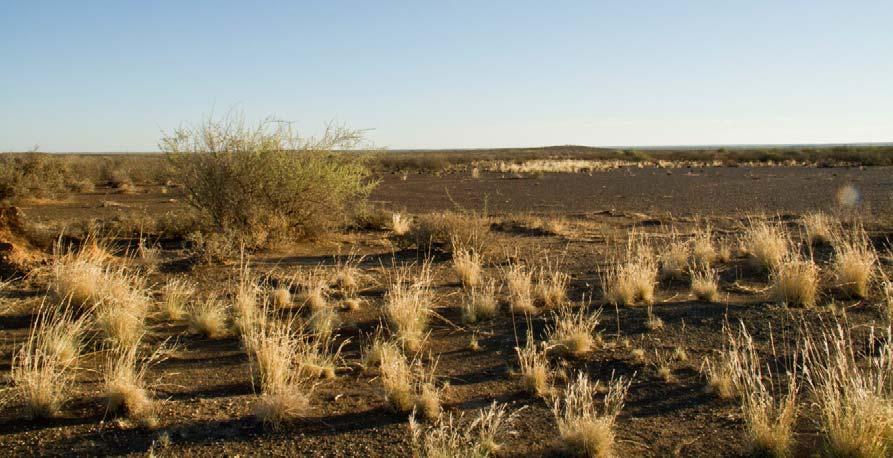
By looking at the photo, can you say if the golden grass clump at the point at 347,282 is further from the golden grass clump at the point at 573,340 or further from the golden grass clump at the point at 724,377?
the golden grass clump at the point at 724,377

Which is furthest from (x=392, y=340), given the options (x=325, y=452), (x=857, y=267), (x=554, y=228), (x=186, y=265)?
(x=554, y=228)

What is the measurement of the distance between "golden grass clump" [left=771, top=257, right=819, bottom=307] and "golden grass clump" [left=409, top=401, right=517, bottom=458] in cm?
470

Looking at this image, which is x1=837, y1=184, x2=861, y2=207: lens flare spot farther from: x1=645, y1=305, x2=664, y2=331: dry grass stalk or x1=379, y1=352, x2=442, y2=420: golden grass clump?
x1=379, y1=352, x2=442, y2=420: golden grass clump

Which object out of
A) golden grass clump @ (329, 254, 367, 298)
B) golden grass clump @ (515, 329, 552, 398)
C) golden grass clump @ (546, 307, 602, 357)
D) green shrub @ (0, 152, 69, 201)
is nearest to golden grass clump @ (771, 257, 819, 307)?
golden grass clump @ (546, 307, 602, 357)

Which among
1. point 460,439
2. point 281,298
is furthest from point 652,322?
point 281,298

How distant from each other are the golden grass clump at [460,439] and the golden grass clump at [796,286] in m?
4.70

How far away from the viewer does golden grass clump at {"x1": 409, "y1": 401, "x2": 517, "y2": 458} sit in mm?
3914

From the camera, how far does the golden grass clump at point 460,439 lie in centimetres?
391

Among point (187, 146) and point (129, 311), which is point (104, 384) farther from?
point (187, 146)

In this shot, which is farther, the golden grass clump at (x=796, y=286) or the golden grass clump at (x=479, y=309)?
the golden grass clump at (x=796, y=286)

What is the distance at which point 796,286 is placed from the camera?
7.77m

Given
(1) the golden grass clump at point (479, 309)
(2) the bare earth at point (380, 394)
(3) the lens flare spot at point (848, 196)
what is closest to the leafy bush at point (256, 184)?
(2) the bare earth at point (380, 394)

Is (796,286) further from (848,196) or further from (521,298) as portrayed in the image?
(848,196)

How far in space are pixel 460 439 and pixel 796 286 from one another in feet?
17.7
